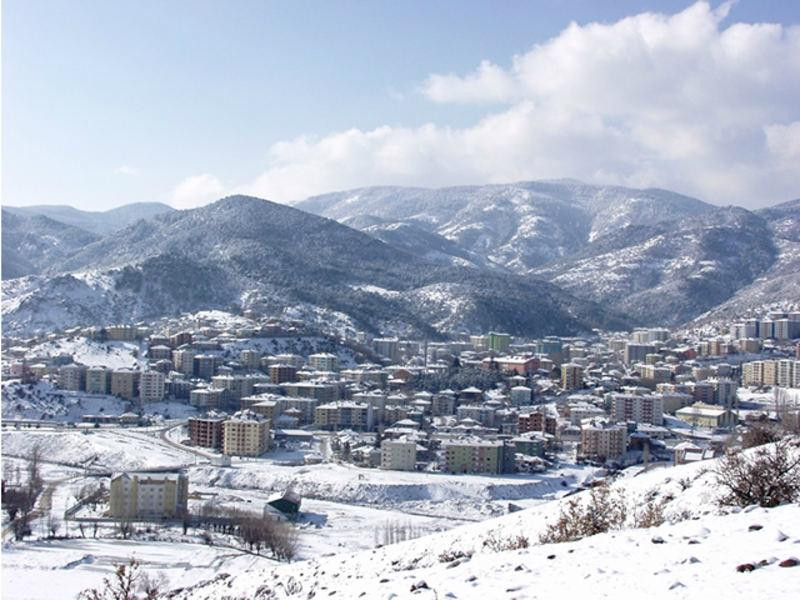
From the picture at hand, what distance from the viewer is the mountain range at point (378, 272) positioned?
7094cm

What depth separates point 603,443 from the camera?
32.9 m

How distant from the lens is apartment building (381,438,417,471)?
99.4ft

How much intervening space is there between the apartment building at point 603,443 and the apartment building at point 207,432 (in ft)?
44.7

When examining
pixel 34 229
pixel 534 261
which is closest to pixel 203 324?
pixel 34 229

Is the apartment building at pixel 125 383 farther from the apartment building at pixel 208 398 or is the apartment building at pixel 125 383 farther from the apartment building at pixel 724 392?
the apartment building at pixel 724 392

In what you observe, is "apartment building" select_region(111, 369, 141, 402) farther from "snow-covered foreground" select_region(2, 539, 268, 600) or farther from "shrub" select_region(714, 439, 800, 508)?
"shrub" select_region(714, 439, 800, 508)

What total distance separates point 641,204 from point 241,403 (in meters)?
162

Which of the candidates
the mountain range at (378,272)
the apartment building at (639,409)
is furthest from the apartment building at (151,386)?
the mountain range at (378,272)

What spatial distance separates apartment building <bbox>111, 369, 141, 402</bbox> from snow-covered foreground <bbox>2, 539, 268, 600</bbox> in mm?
24268

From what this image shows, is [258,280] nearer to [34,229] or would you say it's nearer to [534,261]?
[34,229]

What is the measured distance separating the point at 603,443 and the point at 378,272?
60821 millimetres

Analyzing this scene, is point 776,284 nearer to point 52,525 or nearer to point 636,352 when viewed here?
point 636,352

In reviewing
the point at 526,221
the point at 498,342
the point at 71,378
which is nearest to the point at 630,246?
the point at 526,221

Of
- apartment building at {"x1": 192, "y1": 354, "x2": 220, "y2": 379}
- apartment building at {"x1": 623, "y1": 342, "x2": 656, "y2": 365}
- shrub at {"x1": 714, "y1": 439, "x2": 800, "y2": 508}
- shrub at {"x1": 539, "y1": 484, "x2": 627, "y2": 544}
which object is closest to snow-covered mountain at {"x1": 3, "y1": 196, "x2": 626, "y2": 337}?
apartment building at {"x1": 623, "y1": 342, "x2": 656, "y2": 365}
